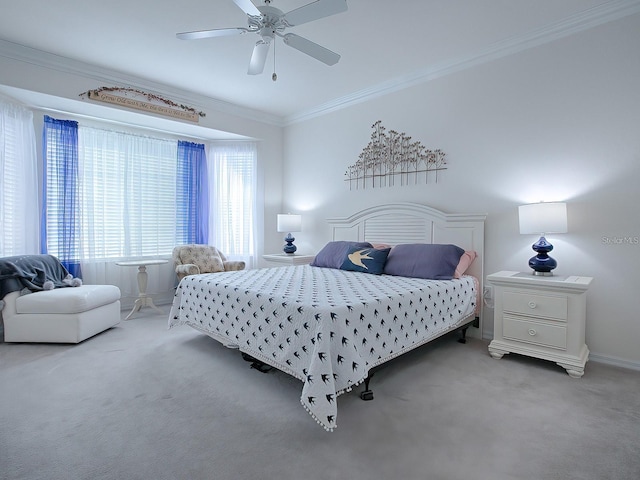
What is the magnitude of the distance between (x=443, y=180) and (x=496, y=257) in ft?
3.25

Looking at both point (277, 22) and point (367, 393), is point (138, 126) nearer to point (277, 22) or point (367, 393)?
point (277, 22)

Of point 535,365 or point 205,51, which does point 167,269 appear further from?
point 535,365

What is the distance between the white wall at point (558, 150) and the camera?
8.87 ft

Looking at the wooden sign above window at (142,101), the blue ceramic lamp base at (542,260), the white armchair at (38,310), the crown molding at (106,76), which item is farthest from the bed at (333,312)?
the crown molding at (106,76)

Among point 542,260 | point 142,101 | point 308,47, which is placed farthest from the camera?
point 142,101

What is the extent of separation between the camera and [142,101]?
4.21m

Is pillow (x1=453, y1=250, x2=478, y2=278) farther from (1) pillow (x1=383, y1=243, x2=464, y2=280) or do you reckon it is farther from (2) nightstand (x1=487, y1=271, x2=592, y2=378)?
(2) nightstand (x1=487, y1=271, x2=592, y2=378)

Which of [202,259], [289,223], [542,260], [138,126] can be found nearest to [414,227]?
[542,260]

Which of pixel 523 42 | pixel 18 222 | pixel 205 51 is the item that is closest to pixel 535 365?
pixel 523 42

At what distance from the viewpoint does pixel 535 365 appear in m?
2.73

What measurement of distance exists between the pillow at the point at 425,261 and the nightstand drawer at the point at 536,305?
51cm

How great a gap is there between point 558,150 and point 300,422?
9.92 ft

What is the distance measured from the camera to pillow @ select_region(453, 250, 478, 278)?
322 cm

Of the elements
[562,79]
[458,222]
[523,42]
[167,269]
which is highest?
[523,42]
